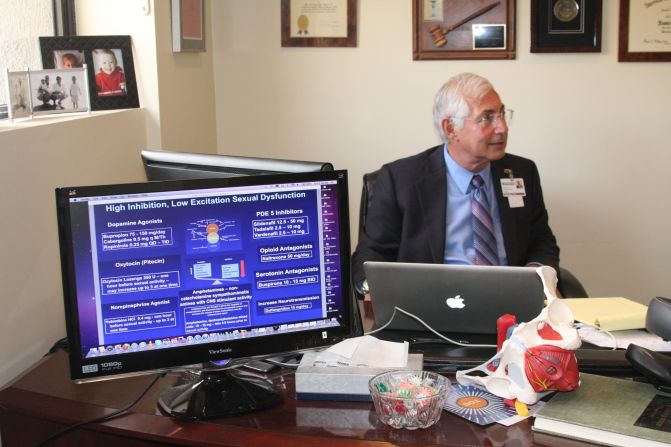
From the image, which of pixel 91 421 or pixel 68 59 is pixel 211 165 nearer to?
pixel 91 421

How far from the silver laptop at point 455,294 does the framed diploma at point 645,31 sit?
2.00 meters

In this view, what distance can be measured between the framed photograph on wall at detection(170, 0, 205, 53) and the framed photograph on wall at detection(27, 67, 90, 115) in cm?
54

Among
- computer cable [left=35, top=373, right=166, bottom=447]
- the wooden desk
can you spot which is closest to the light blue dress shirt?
the wooden desk

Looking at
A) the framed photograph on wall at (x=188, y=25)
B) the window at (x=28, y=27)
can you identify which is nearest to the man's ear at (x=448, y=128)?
the framed photograph on wall at (x=188, y=25)

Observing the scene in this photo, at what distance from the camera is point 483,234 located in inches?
99.7

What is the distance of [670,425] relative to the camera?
134 cm

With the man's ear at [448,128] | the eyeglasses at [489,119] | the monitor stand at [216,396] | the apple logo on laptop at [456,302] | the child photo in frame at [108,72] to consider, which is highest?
the child photo in frame at [108,72]

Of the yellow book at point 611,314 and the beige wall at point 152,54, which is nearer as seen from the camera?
the yellow book at point 611,314

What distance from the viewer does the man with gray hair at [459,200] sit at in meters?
2.54

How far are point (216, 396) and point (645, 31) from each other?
8.58 feet

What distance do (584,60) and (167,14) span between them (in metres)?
1.74

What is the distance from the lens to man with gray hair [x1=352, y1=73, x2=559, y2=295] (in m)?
2.54

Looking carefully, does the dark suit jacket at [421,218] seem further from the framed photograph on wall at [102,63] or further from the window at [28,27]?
the window at [28,27]

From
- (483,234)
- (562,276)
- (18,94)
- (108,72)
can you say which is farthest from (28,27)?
(562,276)
